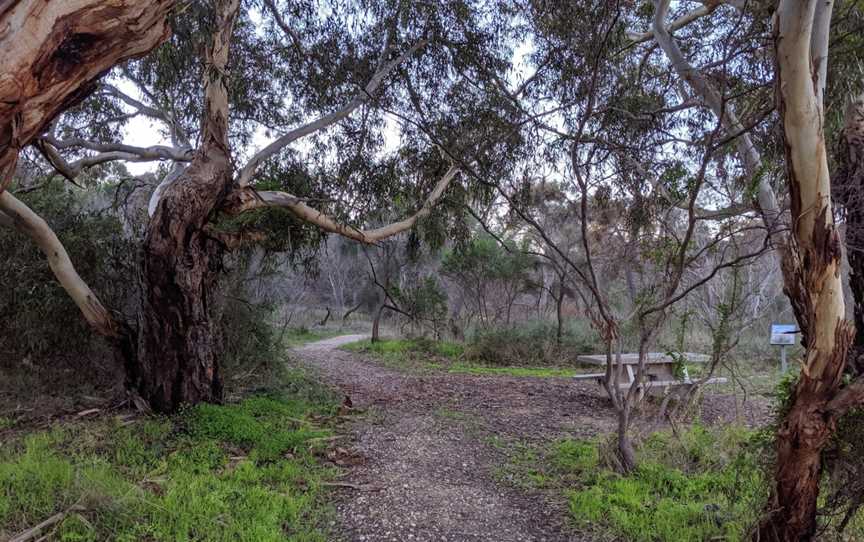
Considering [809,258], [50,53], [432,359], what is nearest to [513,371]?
[432,359]

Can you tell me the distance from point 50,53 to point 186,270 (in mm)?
3991

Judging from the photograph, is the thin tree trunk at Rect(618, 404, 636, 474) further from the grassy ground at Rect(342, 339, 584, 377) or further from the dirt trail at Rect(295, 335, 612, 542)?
the grassy ground at Rect(342, 339, 584, 377)

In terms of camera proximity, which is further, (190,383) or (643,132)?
(643,132)

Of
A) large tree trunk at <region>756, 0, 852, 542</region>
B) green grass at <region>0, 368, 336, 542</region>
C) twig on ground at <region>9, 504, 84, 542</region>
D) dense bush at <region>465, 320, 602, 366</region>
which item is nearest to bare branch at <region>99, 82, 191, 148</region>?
green grass at <region>0, 368, 336, 542</region>

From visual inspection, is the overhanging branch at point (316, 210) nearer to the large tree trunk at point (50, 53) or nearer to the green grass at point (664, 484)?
the green grass at point (664, 484)

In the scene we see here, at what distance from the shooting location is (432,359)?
43.3ft

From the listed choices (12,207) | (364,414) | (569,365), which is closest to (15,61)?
(12,207)

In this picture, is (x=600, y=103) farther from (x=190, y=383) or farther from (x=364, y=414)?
(x=190, y=383)

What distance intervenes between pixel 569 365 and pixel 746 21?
335 inches

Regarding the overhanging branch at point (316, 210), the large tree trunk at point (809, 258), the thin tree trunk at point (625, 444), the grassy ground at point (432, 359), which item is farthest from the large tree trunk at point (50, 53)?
the grassy ground at point (432, 359)

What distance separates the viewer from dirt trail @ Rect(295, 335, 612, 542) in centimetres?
350

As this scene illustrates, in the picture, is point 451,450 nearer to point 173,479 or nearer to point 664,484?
point 664,484

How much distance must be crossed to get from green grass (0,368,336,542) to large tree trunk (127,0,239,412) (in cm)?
41

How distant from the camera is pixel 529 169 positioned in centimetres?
712
